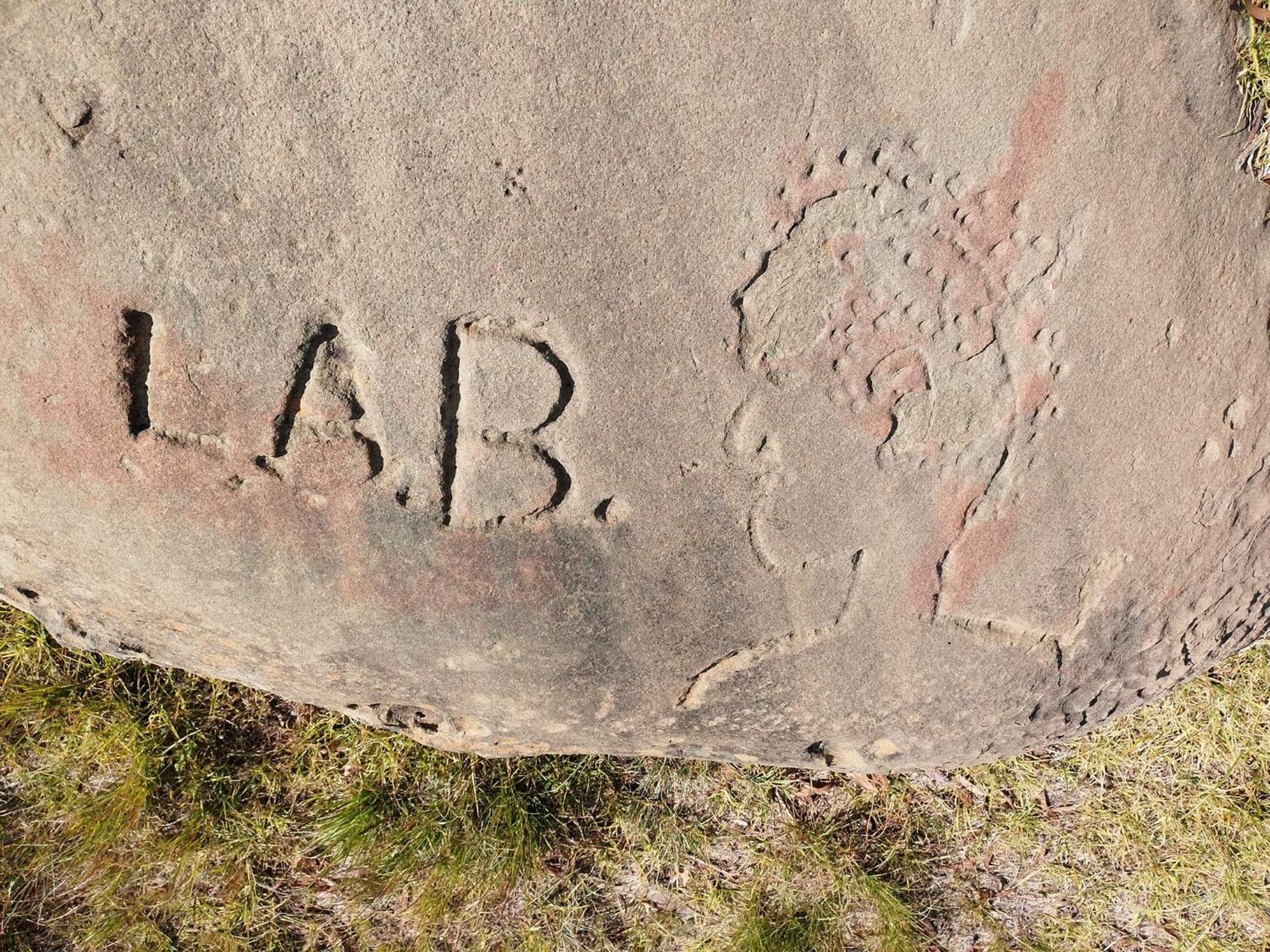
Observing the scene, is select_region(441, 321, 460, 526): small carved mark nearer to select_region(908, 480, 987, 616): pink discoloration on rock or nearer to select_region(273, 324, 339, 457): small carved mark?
select_region(273, 324, 339, 457): small carved mark

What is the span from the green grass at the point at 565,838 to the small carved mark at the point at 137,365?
1.08 meters

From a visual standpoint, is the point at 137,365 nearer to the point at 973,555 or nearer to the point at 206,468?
the point at 206,468

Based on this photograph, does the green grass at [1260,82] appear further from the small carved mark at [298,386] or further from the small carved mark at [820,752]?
the small carved mark at [298,386]

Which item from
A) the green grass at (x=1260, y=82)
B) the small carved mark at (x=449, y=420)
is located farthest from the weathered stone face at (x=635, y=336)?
the green grass at (x=1260, y=82)

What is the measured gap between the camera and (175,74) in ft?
3.40

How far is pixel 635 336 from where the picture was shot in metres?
1.12

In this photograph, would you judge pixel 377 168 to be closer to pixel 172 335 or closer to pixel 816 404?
pixel 172 335

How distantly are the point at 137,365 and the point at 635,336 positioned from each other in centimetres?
52

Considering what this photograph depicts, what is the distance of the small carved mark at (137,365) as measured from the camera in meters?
1.10

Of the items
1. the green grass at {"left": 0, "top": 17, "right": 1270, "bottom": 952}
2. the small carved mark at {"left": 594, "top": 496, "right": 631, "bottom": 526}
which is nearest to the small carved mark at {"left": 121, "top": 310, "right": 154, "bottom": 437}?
the small carved mark at {"left": 594, "top": 496, "right": 631, "bottom": 526}

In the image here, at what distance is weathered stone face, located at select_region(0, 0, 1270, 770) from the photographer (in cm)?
105

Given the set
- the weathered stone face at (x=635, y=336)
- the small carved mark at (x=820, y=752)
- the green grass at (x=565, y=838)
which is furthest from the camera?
the green grass at (x=565, y=838)

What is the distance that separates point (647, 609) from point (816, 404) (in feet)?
0.98

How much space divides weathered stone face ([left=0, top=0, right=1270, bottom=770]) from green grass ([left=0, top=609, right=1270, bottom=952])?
0.87 meters
